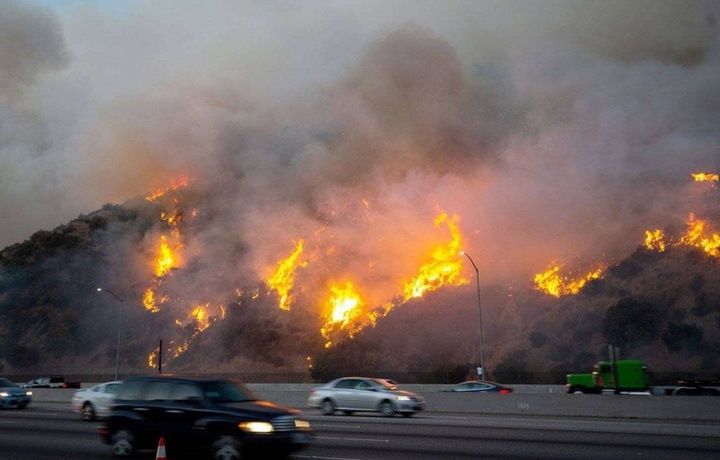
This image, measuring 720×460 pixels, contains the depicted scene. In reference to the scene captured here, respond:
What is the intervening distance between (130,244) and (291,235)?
25364 mm

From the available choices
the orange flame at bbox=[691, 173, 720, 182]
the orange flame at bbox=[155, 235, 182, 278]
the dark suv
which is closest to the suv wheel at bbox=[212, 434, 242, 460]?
the dark suv

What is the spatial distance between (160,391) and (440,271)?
235 feet

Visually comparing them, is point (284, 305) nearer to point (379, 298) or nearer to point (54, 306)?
point (379, 298)

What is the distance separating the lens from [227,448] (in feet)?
38.8

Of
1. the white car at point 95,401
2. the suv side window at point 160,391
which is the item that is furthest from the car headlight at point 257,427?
the white car at point 95,401

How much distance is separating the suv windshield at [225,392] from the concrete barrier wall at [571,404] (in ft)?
60.0

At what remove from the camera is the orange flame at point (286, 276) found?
8782 cm

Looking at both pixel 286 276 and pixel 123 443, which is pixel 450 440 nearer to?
pixel 123 443

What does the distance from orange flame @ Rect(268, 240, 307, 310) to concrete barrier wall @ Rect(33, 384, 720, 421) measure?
53890 mm

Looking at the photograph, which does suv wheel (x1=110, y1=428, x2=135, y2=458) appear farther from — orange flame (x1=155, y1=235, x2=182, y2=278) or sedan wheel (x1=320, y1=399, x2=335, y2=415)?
orange flame (x1=155, y1=235, x2=182, y2=278)

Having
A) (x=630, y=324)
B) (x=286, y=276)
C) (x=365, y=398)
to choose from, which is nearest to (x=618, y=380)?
(x=630, y=324)

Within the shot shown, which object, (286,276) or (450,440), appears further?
(286,276)

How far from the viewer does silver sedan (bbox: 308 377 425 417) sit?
26.1 m

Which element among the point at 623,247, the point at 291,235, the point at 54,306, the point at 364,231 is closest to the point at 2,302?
the point at 54,306
